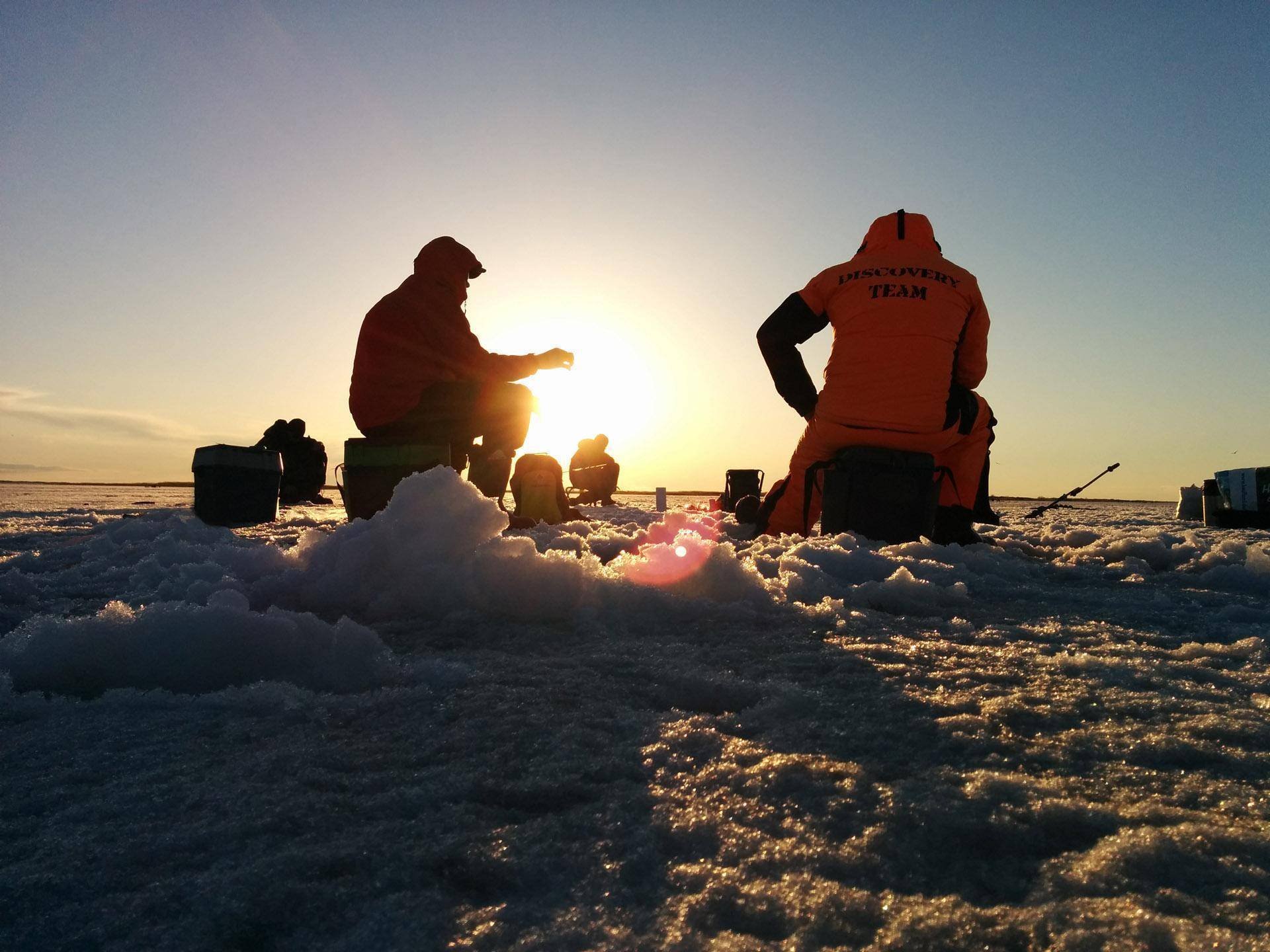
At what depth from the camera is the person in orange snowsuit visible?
A: 4.27 m

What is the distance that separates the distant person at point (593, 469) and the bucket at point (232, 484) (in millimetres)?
4806

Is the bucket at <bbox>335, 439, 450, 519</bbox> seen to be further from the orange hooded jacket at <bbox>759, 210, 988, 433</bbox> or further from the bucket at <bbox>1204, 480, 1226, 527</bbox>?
the bucket at <bbox>1204, 480, 1226, 527</bbox>

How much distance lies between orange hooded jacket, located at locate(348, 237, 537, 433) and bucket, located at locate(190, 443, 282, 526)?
1.86m

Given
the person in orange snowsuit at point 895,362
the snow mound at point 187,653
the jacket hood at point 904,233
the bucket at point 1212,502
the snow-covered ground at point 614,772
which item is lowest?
the snow-covered ground at point 614,772

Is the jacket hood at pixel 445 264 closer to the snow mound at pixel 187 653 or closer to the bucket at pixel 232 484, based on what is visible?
the bucket at pixel 232 484

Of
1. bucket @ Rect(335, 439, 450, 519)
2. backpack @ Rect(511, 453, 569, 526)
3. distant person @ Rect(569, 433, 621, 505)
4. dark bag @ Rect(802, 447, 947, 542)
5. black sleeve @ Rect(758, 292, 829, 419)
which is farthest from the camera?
distant person @ Rect(569, 433, 621, 505)

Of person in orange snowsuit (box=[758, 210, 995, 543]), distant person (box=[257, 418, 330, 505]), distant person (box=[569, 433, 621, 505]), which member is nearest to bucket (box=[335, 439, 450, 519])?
person in orange snowsuit (box=[758, 210, 995, 543])

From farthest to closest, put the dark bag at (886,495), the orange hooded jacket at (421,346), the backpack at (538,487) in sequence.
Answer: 1. the backpack at (538,487)
2. the orange hooded jacket at (421,346)
3. the dark bag at (886,495)

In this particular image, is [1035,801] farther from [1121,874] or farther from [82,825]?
[82,825]

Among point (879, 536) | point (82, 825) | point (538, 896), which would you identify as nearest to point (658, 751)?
point (538, 896)

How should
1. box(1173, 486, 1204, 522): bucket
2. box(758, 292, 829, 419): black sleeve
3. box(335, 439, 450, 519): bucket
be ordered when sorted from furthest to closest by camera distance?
box(1173, 486, 1204, 522): bucket, box(335, 439, 450, 519): bucket, box(758, 292, 829, 419): black sleeve

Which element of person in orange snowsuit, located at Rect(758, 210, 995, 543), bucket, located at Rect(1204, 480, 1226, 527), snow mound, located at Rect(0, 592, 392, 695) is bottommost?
snow mound, located at Rect(0, 592, 392, 695)

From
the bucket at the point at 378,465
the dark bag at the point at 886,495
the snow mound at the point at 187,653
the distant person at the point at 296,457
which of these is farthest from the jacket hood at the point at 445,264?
the distant person at the point at 296,457

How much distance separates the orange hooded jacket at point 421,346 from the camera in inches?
212
